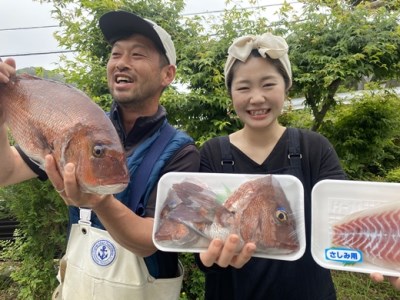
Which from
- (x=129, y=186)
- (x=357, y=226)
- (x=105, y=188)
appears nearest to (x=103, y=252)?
(x=129, y=186)

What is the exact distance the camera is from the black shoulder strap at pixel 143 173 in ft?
5.51

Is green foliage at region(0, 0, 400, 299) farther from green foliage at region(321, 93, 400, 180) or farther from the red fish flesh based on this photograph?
the red fish flesh

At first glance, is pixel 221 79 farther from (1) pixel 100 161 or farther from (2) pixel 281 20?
(1) pixel 100 161

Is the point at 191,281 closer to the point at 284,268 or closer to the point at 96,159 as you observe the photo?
the point at 284,268

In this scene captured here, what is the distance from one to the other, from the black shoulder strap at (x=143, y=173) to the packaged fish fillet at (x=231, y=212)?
134 mm

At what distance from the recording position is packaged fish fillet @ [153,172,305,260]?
4.85ft

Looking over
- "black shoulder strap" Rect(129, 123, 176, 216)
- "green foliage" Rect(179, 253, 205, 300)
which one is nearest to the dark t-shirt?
"black shoulder strap" Rect(129, 123, 176, 216)

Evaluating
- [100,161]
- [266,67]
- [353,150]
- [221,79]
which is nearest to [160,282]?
[100,161]

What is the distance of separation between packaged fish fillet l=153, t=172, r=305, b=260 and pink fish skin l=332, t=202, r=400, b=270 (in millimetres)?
210

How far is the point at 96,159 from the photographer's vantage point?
132 centimetres

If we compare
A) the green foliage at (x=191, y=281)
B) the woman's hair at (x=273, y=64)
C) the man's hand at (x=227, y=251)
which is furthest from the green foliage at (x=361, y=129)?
the man's hand at (x=227, y=251)

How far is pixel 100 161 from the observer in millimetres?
1317

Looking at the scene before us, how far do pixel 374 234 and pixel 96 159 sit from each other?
4.05ft

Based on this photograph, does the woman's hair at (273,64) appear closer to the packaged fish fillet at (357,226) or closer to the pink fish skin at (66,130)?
the packaged fish fillet at (357,226)
